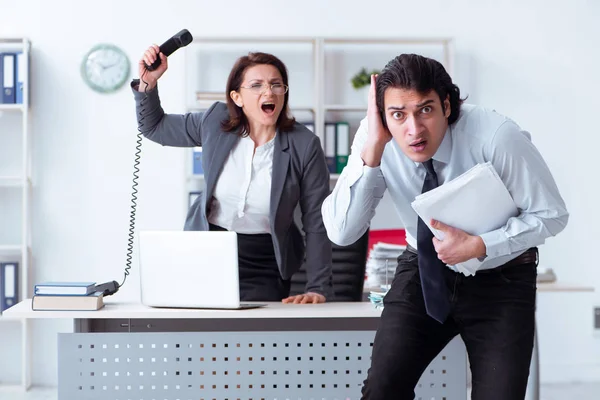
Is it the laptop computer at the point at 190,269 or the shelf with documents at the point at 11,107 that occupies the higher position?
the shelf with documents at the point at 11,107

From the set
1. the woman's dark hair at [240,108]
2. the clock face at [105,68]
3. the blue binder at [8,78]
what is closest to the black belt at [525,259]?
the woman's dark hair at [240,108]

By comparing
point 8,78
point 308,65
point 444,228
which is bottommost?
point 444,228

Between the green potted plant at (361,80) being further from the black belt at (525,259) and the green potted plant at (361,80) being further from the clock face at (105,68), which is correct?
the black belt at (525,259)

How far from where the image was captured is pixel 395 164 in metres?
1.94

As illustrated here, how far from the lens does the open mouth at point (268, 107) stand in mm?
2564

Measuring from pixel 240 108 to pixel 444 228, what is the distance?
111 centimetres

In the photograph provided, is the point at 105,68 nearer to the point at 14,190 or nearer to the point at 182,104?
the point at 182,104

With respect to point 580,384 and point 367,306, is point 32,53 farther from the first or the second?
point 580,384

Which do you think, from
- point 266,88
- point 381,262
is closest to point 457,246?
point 266,88

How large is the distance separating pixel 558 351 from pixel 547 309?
0.26 meters

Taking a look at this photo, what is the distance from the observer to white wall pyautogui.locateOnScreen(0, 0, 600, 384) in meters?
4.36

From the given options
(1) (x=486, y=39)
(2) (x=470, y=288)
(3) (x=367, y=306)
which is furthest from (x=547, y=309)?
(2) (x=470, y=288)

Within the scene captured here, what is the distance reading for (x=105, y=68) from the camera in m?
4.35

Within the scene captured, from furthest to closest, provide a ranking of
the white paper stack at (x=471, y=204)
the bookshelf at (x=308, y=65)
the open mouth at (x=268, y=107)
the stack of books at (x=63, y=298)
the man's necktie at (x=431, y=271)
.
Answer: the bookshelf at (x=308, y=65) → the open mouth at (x=268, y=107) → the stack of books at (x=63, y=298) → the man's necktie at (x=431, y=271) → the white paper stack at (x=471, y=204)
